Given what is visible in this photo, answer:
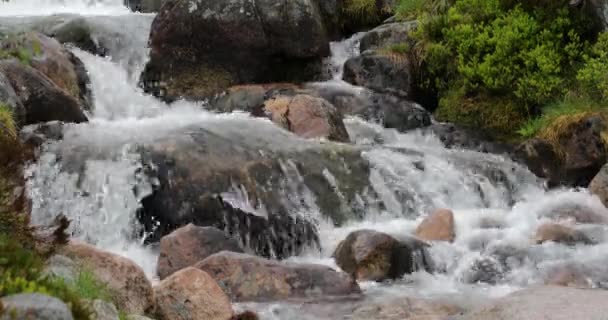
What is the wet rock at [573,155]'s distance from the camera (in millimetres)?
13523

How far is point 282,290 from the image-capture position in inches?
331

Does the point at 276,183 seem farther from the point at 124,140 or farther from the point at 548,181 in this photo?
the point at 548,181

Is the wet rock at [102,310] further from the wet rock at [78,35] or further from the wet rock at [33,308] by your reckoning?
the wet rock at [78,35]

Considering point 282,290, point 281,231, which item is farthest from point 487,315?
point 281,231

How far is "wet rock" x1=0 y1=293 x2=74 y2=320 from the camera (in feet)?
12.0

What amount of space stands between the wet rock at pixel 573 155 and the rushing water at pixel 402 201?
0.44 meters

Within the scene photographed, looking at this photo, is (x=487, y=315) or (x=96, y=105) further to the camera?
(x=96, y=105)

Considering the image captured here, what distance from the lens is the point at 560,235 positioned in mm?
10188

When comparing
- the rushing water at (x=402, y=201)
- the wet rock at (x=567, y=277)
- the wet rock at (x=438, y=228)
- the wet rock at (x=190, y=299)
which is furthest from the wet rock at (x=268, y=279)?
the wet rock at (x=567, y=277)

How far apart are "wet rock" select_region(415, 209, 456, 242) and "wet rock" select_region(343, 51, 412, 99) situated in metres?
7.31

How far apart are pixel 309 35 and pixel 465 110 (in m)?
4.45

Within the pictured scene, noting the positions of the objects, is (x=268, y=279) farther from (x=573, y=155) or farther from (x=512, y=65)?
(x=512, y=65)

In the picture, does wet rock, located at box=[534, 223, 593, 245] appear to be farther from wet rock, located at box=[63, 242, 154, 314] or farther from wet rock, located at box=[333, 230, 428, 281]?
wet rock, located at box=[63, 242, 154, 314]

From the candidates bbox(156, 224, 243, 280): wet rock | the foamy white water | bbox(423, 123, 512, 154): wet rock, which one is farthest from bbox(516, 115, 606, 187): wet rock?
the foamy white water
